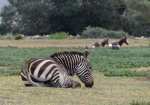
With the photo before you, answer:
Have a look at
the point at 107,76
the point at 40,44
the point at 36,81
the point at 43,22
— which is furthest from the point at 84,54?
the point at 43,22

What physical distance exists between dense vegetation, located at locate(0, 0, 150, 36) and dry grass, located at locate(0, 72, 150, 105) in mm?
46891

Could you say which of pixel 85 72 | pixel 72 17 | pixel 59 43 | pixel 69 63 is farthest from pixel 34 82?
pixel 72 17

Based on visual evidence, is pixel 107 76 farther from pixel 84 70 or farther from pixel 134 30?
pixel 134 30

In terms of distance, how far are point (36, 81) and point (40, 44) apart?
3318 cm

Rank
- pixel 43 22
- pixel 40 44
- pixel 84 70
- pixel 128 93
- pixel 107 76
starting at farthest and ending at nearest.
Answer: pixel 43 22
pixel 40 44
pixel 107 76
pixel 84 70
pixel 128 93

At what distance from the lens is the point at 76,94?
1605 centimetres

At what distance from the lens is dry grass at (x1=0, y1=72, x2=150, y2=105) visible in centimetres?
1432

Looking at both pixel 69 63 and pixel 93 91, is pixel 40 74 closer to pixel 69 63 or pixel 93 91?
pixel 69 63

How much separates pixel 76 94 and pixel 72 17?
52.2 meters

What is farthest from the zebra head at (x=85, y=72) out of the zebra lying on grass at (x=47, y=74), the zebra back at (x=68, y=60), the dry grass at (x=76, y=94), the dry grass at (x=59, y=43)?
the dry grass at (x=59, y=43)

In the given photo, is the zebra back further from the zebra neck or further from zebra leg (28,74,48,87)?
zebra leg (28,74,48,87)

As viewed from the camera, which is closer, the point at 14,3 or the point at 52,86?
the point at 52,86

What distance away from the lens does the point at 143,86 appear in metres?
19.6

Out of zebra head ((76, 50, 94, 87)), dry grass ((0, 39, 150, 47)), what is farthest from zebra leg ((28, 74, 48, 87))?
dry grass ((0, 39, 150, 47))
